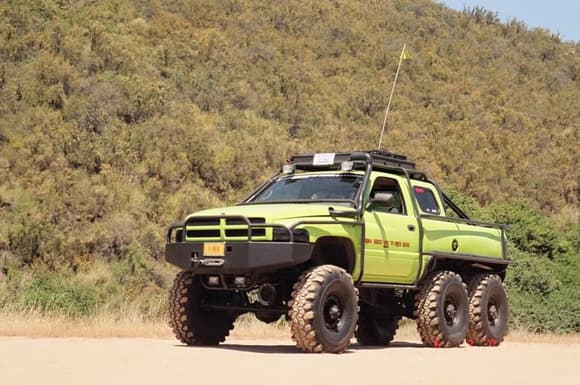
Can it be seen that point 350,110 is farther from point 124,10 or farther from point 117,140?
point 117,140

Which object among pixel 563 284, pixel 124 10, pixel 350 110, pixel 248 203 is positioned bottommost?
pixel 563 284

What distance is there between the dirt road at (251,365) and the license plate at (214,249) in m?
1.05

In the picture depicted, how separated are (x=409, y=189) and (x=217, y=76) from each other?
26.9m

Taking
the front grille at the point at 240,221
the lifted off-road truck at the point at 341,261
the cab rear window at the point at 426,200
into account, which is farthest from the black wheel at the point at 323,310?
the cab rear window at the point at 426,200

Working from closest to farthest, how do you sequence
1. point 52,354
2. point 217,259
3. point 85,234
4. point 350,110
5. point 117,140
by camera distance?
point 52,354 → point 217,259 → point 85,234 → point 117,140 → point 350,110

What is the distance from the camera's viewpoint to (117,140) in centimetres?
A: 2944

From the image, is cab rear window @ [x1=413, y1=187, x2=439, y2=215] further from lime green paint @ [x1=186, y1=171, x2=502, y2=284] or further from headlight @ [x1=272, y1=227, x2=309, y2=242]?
headlight @ [x1=272, y1=227, x2=309, y2=242]

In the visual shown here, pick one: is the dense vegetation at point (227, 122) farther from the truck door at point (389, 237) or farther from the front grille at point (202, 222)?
the truck door at point (389, 237)

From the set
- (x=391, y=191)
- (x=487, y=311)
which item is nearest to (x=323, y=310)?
(x=391, y=191)

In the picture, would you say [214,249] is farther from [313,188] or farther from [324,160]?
[324,160]

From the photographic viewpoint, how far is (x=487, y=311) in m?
13.4

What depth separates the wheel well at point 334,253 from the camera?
36.4 ft

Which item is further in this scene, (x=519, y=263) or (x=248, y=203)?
(x=519, y=263)

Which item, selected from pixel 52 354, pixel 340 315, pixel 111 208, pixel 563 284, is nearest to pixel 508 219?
pixel 563 284
